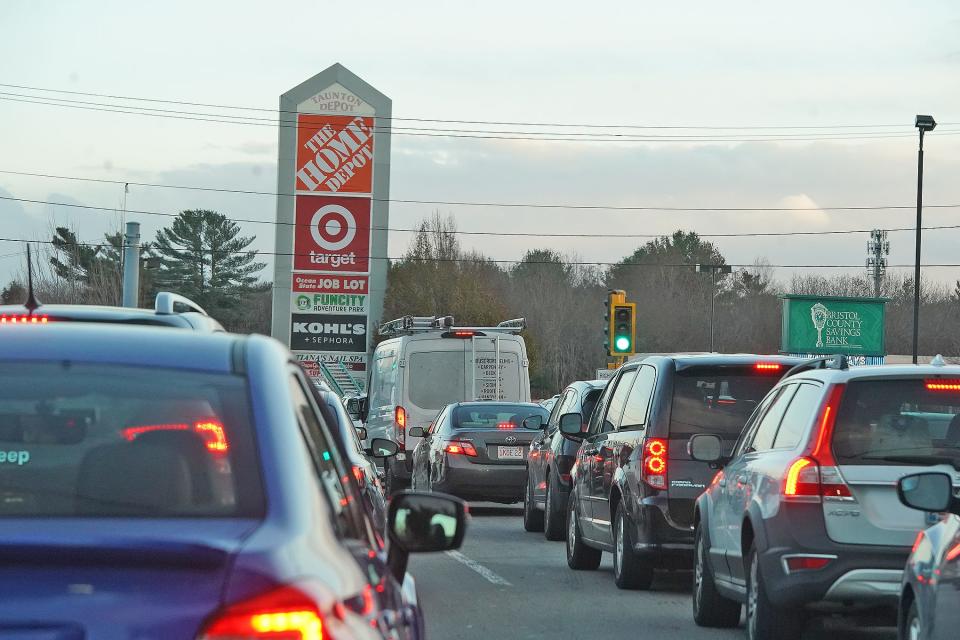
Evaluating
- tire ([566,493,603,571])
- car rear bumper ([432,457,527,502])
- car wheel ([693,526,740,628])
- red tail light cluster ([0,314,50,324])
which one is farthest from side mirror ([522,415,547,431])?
red tail light cluster ([0,314,50,324])

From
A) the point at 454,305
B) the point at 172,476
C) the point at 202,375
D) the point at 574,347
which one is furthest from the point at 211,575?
the point at 574,347

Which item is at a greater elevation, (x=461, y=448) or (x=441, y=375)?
(x=441, y=375)

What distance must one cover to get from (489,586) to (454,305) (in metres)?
79.0

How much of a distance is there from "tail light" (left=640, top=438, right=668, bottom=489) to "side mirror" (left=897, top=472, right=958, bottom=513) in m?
5.50

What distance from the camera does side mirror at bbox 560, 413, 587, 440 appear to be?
14.2m

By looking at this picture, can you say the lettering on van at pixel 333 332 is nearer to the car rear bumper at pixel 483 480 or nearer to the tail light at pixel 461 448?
the car rear bumper at pixel 483 480

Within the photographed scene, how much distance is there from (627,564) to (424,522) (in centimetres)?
795

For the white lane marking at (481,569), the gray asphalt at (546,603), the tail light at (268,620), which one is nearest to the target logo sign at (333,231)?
the gray asphalt at (546,603)

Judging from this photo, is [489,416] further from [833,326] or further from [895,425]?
[833,326]

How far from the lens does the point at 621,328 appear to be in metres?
33.2

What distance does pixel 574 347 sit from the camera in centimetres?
12294

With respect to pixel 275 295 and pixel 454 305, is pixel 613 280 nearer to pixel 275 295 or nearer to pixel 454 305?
pixel 454 305

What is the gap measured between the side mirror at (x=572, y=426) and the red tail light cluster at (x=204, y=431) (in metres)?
10.6

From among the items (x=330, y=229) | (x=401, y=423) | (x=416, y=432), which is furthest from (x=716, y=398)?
(x=330, y=229)
